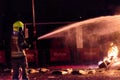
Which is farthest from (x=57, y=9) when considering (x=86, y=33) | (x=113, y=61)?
A: (x=113, y=61)

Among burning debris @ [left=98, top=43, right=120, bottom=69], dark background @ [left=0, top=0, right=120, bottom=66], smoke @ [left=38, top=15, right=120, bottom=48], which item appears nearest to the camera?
burning debris @ [left=98, top=43, right=120, bottom=69]

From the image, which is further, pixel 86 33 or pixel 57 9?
pixel 57 9

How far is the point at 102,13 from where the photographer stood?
32344 millimetres

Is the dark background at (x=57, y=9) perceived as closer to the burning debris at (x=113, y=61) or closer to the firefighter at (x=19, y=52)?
the burning debris at (x=113, y=61)

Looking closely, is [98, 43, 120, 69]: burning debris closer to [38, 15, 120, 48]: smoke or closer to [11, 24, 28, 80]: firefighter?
[11, 24, 28, 80]: firefighter

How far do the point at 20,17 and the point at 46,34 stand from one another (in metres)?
2.84

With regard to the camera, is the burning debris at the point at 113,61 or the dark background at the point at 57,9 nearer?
the burning debris at the point at 113,61

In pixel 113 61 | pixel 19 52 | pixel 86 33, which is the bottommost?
pixel 113 61

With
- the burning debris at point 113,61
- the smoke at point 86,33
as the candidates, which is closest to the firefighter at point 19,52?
the burning debris at point 113,61

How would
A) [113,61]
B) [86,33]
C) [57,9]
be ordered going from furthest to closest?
1. [57,9]
2. [86,33]
3. [113,61]

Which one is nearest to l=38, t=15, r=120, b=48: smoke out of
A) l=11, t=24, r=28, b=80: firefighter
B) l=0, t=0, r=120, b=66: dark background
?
l=0, t=0, r=120, b=66: dark background

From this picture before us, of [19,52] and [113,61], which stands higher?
[19,52]

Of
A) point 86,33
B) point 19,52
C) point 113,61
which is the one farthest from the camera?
point 86,33

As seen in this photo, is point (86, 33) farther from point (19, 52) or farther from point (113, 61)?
point (19, 52)
